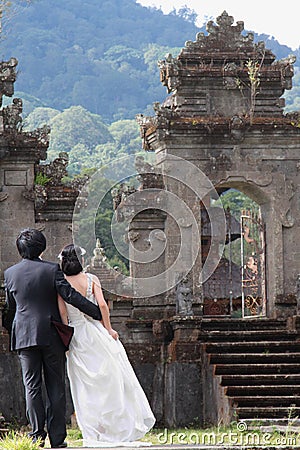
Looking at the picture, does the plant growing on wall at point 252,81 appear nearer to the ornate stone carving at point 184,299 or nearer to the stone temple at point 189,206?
the stone temple at point 189,206

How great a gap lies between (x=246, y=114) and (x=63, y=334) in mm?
11198

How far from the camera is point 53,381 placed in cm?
1118

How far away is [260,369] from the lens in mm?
18922

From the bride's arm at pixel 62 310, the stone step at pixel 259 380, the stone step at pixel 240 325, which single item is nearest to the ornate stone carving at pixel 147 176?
the stone step at pixel 240 325

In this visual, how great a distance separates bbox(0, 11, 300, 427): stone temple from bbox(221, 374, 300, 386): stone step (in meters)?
1.23

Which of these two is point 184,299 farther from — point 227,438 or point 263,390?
point 227,438

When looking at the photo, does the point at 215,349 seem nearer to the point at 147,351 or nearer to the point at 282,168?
the point at 147,351

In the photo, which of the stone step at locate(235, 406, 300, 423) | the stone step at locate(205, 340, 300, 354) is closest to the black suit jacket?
the stone step at locate(235, 406, 300, 423)

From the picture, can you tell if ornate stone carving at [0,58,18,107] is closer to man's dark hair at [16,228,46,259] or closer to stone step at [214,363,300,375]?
stone step at [214,363,300,375]

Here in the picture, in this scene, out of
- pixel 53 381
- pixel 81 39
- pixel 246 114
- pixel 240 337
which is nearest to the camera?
pixel 53 381

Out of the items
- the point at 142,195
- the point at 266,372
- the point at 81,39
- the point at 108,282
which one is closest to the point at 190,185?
the point at 142,195

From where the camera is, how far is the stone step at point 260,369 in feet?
62.1

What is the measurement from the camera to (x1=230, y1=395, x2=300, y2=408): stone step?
17.6 m

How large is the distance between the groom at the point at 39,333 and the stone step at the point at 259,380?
24.5 feet
